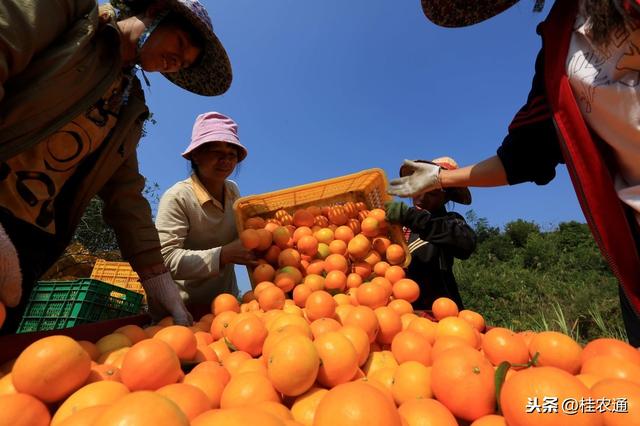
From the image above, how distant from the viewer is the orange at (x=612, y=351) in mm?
1119

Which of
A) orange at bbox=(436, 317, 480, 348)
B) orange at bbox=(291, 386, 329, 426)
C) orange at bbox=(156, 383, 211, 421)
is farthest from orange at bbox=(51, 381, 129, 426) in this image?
orange at bbox=(436, 317, 480, 348)

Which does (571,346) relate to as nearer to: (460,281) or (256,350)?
(256,350)

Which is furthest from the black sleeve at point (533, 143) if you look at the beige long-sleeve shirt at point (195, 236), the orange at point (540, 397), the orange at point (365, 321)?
the beige long-sleeve shirt at point (195, 236)

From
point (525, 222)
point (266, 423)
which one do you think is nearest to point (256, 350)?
point (266, 423)


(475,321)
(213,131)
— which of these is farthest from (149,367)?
(213,131)

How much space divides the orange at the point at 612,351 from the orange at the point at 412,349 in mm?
534

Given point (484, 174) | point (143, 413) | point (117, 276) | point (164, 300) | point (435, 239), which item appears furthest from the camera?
point (117, 276)

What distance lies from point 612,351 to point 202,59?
8.70 feet

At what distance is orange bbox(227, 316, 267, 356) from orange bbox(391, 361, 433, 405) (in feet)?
1.97

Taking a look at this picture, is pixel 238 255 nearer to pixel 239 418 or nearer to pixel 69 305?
pixel 69 305

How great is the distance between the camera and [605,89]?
123 centimetres

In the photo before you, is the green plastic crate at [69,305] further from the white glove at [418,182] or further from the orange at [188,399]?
the white glove at [418,182]

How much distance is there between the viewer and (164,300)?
2.14m

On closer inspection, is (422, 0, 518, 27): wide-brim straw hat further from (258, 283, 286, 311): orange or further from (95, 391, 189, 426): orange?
(95, 391, 189, 426): orange
